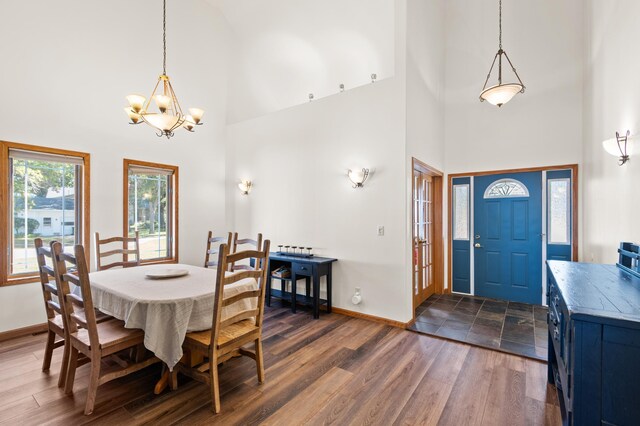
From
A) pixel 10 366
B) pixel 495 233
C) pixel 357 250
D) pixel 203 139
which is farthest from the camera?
pixel 203 139

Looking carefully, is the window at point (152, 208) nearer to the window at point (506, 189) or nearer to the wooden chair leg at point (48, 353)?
the wooden chair leg at point (48, 353)

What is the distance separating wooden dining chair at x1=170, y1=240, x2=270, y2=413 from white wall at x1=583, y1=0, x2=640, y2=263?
9.52 feet

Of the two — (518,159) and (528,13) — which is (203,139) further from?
(528,13)

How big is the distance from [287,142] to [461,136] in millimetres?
2868

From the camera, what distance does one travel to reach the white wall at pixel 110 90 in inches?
132

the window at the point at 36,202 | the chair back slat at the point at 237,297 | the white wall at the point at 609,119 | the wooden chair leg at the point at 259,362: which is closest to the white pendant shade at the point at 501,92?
the white wall at the point at 609,119

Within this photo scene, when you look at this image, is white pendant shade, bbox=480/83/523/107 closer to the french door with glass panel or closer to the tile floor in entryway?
the french door with glass panel

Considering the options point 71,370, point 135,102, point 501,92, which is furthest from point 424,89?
point 71,370

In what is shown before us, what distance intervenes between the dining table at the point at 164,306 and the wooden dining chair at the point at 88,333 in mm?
116

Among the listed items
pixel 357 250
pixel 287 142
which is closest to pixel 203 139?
pixel 287 142

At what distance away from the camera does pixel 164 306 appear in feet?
6.85

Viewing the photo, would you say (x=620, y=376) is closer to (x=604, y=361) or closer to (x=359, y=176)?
(x=604, y=361)

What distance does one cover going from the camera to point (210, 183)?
17.3 ft

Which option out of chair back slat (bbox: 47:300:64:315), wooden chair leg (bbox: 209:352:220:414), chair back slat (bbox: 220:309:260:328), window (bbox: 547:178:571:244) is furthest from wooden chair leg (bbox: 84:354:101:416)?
window (bbox: 547:178:571:244)
